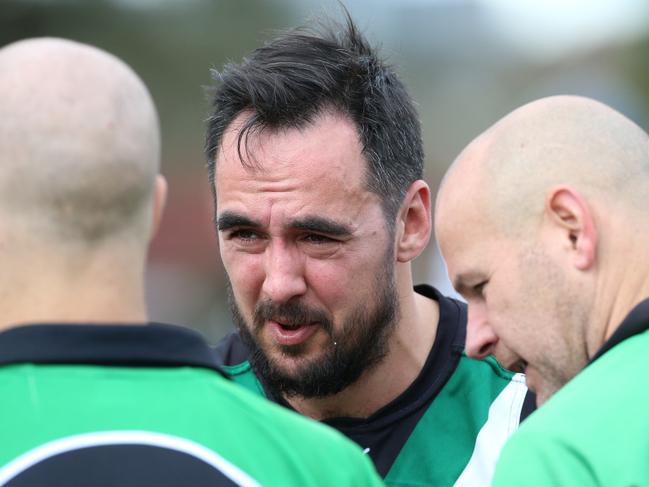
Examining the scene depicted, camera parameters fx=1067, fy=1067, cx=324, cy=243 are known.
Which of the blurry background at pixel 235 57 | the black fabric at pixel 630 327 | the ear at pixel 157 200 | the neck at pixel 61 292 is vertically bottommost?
the blurry background at pixel 235 57

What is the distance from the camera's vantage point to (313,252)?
12.2 feet

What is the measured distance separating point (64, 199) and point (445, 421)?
81.5 inches

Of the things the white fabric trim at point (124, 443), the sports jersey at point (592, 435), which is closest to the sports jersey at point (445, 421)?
the sports jersey at point (592, 435)

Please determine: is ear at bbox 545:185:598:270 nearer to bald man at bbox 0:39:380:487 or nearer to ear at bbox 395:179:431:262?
bald man at bbox 0:39:380:487

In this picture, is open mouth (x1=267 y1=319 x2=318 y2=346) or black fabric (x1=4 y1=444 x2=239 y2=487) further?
open mouth (x1=267 y1=319 x2=318 y2=346)

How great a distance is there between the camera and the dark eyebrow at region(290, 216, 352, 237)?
3.67 metres

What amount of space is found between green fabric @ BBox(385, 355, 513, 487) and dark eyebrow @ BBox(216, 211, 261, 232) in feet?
2.98

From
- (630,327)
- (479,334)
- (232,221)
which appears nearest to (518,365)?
(479,334)

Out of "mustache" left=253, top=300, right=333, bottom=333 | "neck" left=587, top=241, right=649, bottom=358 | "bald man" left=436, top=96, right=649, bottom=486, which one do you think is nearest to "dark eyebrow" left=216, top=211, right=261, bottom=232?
"mustache" left=253, top=300, right=333, bottom=333

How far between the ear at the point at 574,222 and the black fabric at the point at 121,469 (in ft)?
3.86

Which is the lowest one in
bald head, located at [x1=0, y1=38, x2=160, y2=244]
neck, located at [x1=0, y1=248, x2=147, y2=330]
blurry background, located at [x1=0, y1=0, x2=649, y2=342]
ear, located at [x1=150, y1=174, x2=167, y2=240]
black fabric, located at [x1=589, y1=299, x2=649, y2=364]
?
blurry background, located at [x1=0, y1=0, x2=649, y2=342]

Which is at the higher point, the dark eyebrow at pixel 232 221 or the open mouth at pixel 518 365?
the dark eyebrow at pixel 232 221

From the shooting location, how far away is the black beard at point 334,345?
3.72 m

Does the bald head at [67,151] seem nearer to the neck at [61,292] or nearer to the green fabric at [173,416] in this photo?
the neck at [61,292]
